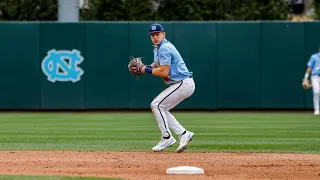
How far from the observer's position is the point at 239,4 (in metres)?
30.1

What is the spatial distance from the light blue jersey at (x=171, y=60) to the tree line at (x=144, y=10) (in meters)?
17.6

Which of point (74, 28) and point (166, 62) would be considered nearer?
point (166, 62)

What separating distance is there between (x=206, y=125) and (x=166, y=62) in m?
6.72

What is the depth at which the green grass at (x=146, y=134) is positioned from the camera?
12617 millimetres

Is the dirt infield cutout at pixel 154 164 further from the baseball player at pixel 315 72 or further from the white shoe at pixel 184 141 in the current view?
the baseball player at pixel 315 72

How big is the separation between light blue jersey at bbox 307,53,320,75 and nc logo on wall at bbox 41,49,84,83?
6.97m

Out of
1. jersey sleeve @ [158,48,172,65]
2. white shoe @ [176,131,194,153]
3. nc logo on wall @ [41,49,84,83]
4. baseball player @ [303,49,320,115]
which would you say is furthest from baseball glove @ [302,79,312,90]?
jersey sleeve @ [158,48,172,65]

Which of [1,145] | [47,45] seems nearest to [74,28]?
[47,45]

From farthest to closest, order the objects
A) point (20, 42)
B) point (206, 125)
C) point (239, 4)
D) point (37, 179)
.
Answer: point (239, 4) < point (20, 42) < point (206, 125) < point (37, 179)

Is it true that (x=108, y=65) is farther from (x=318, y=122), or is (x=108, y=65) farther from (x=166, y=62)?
(x=166, y=62)

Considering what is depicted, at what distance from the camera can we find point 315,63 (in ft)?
70.9

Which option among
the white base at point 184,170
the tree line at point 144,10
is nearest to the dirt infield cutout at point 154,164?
the white base at point 184,170

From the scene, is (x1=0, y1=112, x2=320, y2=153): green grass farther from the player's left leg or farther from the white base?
the white base

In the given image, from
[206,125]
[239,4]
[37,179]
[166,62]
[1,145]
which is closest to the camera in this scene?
[37,179]
